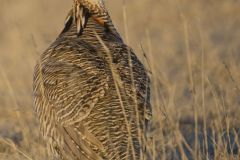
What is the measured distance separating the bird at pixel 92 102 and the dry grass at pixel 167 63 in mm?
193

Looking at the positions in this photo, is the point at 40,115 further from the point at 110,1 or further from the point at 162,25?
the point at 110,1

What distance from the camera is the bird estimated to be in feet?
18.4

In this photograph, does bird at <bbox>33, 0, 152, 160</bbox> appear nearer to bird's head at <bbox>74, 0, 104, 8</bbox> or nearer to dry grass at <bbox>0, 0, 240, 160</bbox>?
dry grass at <bbox>0, 0, 240, 160</bbox>

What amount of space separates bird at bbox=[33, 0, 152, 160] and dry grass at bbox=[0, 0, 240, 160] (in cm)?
19

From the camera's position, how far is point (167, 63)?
40.1 ft

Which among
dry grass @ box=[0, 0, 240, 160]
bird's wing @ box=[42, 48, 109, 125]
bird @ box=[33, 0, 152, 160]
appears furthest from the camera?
dry grass @ box=[0, 0, 240, 160]

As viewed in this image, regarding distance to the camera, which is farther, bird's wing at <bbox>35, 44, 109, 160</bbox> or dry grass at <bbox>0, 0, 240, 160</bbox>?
dry grass at <bbox>0, 0, 240, 160</bbox>

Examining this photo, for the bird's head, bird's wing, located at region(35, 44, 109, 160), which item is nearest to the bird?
→ bird's wing, located at region(35, 44, 109, 160)

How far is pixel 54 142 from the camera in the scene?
6000 mm

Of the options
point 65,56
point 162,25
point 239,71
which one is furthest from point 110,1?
point 65,56

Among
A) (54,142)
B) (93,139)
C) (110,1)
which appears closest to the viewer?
(93,139)

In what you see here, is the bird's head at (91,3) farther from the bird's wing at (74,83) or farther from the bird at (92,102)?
the bird's wing at (74,83)

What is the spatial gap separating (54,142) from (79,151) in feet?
1.15

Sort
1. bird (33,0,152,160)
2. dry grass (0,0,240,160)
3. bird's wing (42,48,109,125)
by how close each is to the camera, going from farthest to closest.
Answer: dry grass (0,0,240,160) → bird's wing (42,48,109,125) → bird (33,0,152,160)
